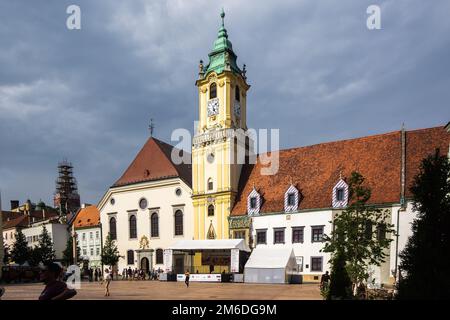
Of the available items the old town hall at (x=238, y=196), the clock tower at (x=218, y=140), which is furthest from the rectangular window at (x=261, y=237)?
the clock tower at (x=218, y=140)

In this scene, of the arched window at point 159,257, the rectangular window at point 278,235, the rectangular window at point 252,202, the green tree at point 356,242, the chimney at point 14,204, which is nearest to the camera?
the green tree at point 356,242

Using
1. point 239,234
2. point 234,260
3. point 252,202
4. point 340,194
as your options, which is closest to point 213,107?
point 252,202

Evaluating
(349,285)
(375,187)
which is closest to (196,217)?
(375,187)

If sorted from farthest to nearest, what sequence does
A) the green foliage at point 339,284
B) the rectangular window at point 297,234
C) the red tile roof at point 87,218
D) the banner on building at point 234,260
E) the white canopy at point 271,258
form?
the red tile roof at point 87,218 → the banner on building at point 234,260 → the rectangular window at point 297,234 → the white canopy at point 271,258 → the green foliage at point 339,284

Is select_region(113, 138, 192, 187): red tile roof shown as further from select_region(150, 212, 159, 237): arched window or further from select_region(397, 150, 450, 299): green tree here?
select_region(397, 150, 450, 299): green tree

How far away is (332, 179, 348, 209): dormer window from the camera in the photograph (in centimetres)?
3375

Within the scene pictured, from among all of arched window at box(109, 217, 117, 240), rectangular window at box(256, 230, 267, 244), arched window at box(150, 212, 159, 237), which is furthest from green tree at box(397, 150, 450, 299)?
arched window at box(109, 217, 117, 240)

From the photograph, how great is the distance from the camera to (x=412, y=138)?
114 feet

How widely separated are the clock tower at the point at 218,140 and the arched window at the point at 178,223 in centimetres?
271

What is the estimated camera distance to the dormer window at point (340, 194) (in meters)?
33.8

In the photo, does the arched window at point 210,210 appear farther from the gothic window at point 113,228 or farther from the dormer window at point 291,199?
the gothic window at point 113,228

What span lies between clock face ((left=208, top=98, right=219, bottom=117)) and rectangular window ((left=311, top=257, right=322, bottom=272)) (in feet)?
64.7

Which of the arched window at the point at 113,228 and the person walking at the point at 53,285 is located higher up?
the person walking at the point at 53,285
